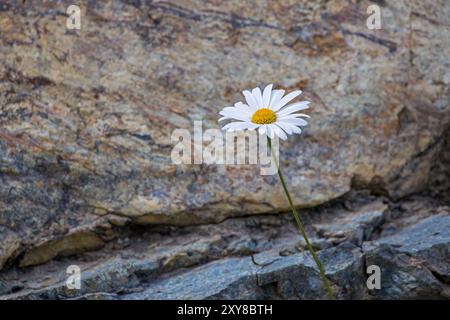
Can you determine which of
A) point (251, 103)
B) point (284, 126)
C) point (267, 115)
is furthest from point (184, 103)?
point (284, 126)

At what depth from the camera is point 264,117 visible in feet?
8.52

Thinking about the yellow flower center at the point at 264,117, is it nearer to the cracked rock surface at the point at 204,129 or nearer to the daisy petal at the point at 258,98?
the daisy petal at the point at 258,98

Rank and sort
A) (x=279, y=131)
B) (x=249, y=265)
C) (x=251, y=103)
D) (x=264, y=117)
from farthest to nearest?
(x=249, y=265) < (x=251, y=103) < (x=264, y=117) < (x=279, y=131)

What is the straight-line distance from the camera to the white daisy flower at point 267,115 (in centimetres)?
251

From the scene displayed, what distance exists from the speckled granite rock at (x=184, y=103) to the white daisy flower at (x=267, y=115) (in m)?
1.05

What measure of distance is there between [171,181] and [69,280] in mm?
760

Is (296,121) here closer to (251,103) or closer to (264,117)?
(264,117)

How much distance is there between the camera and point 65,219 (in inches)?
142

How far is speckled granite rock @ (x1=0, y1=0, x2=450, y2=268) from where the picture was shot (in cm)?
363

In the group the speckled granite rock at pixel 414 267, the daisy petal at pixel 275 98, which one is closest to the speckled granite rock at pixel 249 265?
the speckled granite rock at pixel 414 267

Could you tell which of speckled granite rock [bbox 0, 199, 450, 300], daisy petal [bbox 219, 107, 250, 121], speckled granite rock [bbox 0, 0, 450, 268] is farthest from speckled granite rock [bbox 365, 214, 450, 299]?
daisy petal [bbox 219, 107, 250, 121]

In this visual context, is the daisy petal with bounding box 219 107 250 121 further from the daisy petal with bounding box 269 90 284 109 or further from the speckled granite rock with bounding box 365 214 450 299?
the speckled granite rock with bounding box 365 214 450 299

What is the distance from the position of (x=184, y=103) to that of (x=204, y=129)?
192mm
